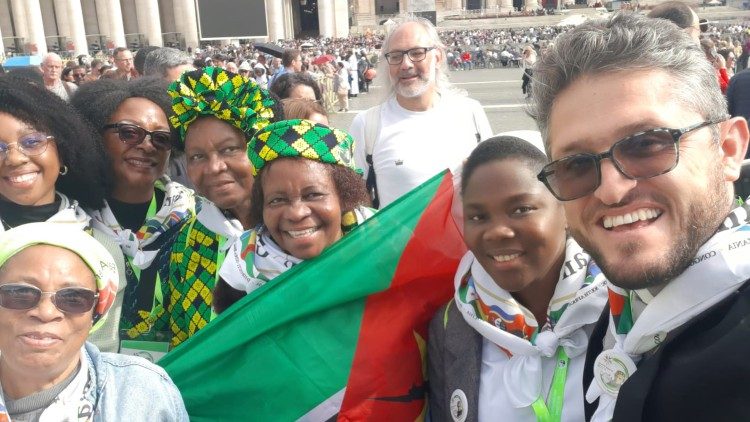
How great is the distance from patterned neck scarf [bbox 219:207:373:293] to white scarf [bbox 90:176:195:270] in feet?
1.77

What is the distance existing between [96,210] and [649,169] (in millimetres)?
2344

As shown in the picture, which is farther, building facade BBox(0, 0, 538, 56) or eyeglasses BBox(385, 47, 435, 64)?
building facade BBox(0, 0, 538, 56)

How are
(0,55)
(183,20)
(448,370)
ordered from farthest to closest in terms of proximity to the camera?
1. (183,20)
2. (0,55)
3. (448,370)

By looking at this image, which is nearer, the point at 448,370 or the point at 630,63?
the point at 630,63

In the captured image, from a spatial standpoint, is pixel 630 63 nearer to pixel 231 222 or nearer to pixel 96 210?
pixel 231 222

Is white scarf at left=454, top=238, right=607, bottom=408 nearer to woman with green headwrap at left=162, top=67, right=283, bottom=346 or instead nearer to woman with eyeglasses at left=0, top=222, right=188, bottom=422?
woman with eyeglasses at left=0, top=222, right=188, bottom=422

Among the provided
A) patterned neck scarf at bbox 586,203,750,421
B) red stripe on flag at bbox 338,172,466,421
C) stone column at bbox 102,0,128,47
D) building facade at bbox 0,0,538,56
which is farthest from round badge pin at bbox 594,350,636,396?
stone column at bbox 102,0,128,47

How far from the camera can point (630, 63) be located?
1.52m

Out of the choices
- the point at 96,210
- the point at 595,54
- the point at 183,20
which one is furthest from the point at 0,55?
the point at 595,54

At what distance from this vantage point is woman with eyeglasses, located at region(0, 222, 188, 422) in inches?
75.2

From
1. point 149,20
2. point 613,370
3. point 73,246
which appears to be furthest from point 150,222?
point 149,20

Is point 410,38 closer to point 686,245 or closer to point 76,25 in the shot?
point 686,245

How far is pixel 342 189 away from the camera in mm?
2584

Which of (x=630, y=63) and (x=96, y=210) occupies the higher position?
(x=630, y=63)
